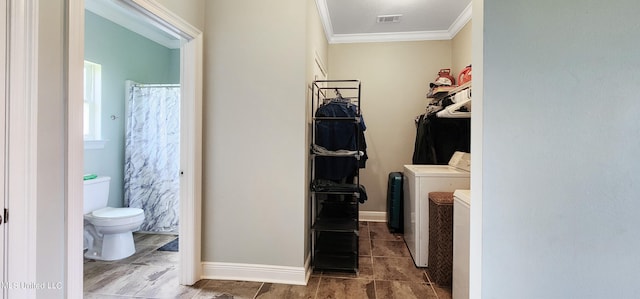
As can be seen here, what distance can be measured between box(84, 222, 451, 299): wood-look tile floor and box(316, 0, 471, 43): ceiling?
2.58 meters

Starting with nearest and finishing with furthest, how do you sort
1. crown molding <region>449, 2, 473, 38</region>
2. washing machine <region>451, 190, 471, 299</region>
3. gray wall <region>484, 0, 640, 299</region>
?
gray wall <region>484, 0, 640, 299</region> < washing machine <region>451, 190, 471, 299</region> < crown molding <region>449, 2, 473, 38</region>

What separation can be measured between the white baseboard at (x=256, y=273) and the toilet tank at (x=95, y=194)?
4.43 feet

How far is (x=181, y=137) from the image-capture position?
2113 mm

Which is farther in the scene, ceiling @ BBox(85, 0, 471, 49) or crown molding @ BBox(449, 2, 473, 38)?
crown molding @ BBox(449, 2, 473, 38)

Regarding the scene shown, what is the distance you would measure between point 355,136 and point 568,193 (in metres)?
1.60

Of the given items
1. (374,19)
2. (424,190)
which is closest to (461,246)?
(424,190)

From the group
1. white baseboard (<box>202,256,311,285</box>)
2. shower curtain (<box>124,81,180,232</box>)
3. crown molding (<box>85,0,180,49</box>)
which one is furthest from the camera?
shower curtain (<box>124,81,180,232</box>)

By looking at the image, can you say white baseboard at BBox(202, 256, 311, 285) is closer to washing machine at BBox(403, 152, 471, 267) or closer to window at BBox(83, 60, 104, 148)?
washing machine at BBox(403, 152, 471, 267)

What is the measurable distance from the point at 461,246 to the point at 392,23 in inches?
107

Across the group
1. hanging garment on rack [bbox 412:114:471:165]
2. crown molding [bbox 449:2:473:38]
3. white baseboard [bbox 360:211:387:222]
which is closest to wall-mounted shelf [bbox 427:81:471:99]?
hanging garment on rack [bbox 412:114:471:165]

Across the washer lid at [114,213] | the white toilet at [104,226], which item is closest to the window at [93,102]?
the white toilet at [104,226]

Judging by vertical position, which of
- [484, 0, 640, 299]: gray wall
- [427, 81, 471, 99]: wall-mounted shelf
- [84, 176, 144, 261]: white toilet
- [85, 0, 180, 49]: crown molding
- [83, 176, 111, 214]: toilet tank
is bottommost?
[84, 176, 144, 261]: white toilet

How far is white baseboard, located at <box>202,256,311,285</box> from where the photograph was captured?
7.18 ft

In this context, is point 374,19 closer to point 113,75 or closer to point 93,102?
point 113,75
